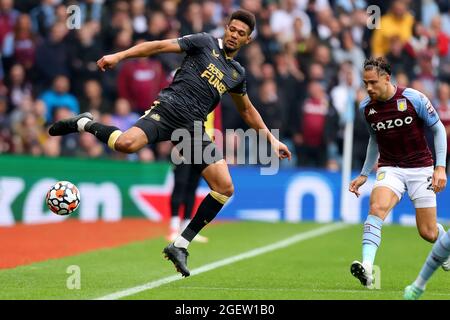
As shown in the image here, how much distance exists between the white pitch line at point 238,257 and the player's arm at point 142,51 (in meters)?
1.98

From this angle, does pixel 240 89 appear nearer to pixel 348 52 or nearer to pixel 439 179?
pixel 439 179

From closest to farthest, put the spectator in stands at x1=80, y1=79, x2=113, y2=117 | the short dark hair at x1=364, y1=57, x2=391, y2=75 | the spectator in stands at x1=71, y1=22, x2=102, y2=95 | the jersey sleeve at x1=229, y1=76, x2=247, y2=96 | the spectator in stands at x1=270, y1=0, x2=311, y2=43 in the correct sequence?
the short dark hair at x1=364, y1=57, x2=391, y2=75
the jersey sleeve at x1=229, y1=76, x2=247, y2=96
the spectator in stands at x1=80, y1=79, x2=113, y2=117
the spectator in stands at x1=71, y1=22, x2=102, y2=95
the spectator in stands at x1=270, y1=0, x2=311, y2=43

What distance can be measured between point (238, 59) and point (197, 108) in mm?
9554

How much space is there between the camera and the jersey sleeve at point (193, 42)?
9.52m

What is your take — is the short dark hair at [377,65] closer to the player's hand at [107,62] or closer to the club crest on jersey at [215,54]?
the club crest on jersey at [215,54]

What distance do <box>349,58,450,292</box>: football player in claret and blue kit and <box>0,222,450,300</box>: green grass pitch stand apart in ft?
2.01

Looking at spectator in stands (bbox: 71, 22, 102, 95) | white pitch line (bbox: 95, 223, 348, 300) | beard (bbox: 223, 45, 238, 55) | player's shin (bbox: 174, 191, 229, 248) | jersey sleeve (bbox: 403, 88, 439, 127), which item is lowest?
white pitch line (bbox: 95, 223, 348, 300)

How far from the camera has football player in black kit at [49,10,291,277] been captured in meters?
9.47

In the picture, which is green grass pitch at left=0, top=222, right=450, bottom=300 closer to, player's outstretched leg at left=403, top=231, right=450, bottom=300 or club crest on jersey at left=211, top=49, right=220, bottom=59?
player's outstretched leg at left=403, top=231, right=450, bottom=300

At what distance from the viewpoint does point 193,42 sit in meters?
9.59

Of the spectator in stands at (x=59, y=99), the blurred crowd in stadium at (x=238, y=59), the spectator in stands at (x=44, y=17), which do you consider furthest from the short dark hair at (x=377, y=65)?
the spectator in stands at (x=44, y=17)

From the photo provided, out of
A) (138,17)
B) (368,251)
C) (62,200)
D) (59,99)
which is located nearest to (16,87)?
(59,99)

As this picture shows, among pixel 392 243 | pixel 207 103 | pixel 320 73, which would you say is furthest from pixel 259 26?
pixel 207 103

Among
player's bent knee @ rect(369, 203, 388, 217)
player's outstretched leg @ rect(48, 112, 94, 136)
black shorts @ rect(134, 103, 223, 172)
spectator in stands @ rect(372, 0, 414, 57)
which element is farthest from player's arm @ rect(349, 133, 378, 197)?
spectator in stands @ rect(372, 0, 414, 57)
